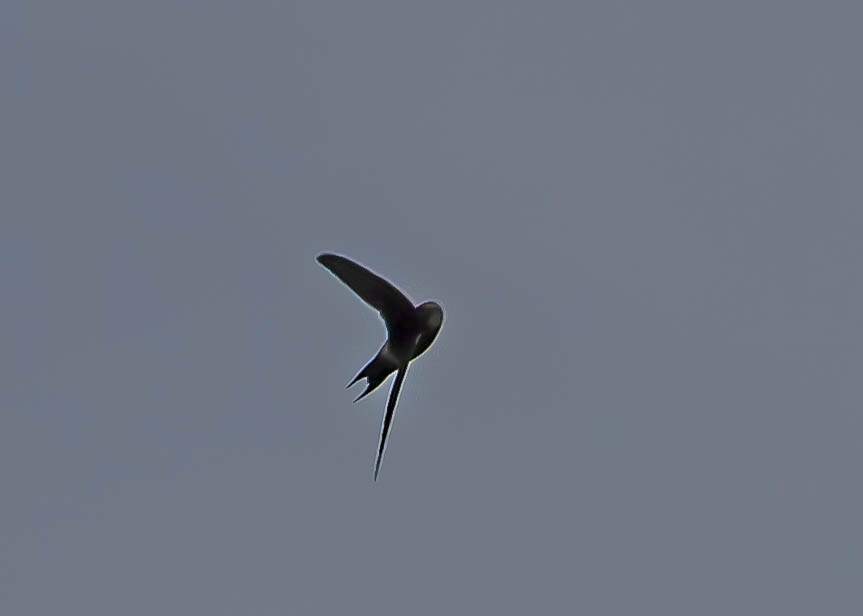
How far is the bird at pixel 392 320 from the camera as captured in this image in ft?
25.2

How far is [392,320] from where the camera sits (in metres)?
7.91

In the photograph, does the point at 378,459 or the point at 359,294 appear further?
the point at 359,294

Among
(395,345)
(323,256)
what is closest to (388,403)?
(395,345)

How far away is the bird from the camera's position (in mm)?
7680

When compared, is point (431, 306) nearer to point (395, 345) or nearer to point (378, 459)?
point (395, 345)

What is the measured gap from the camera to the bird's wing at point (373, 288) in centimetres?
779

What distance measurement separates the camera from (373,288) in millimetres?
7918

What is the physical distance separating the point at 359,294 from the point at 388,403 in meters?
0.80

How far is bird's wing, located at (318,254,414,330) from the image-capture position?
779 cm

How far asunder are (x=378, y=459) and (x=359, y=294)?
1217 mm

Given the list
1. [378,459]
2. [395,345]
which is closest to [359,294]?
[395,345]

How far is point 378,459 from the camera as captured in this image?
24.5 ft

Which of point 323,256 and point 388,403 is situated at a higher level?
point 323,256

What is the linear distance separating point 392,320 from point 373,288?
0.83 feet
